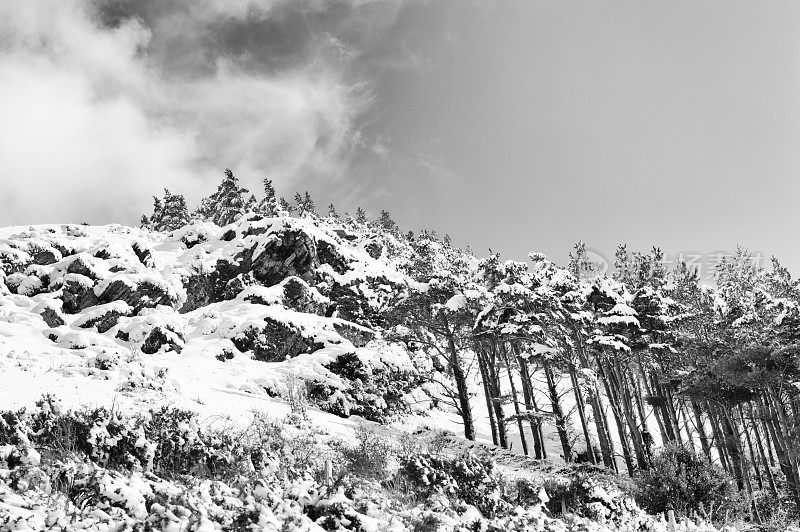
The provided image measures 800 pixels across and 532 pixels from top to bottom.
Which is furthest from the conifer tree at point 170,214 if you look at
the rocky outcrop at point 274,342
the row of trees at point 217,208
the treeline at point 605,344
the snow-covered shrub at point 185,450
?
the snow-covered shrub at point 185,450

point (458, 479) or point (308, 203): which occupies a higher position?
point (308, 203)

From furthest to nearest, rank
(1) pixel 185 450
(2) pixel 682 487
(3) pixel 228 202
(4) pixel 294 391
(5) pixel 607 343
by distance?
(3) pixel 228 202, (4) pixel 294 391, (5) pixel 607 343, (2) pixel 682 487, (1) pixel 185 450

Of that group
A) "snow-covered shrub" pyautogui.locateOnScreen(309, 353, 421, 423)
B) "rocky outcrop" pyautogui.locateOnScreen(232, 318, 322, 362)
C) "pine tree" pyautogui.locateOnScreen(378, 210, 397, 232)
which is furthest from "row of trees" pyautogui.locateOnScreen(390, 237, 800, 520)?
"pine tree" pyautogui.locateOnScreen(378, 210, 397, 232)

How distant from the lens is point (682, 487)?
13258 millimetres

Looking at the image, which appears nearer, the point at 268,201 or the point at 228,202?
the point at 228,202

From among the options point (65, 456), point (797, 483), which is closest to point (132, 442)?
point (65, 456)

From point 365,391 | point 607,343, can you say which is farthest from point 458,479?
point 365,391

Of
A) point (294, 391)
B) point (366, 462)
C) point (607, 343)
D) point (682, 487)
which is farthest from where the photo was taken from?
point (294, 391)

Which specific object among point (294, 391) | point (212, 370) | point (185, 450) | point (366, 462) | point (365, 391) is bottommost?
point (366, 462)

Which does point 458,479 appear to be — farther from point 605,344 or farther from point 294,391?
point 605,344

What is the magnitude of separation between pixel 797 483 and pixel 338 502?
20.9 meters

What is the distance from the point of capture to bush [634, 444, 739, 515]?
1322 centimetres

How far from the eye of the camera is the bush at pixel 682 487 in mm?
13219

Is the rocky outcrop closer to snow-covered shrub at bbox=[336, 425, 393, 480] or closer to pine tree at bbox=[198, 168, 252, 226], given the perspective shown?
snow-covered shrub at bbox=[336, 425, 393, 480]
